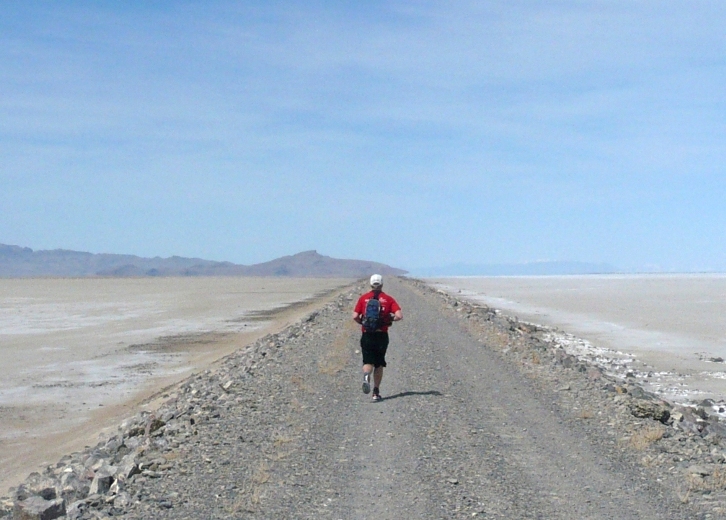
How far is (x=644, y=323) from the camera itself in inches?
1389

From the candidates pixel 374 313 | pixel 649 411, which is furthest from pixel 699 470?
pixel 374 313

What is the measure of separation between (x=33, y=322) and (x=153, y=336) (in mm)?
10672

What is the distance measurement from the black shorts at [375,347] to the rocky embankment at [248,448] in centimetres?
123

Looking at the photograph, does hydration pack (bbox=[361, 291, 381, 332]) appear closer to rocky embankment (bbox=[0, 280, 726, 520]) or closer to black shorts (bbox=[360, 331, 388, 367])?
black shorts (bbox=[360, 331, 388, 367])

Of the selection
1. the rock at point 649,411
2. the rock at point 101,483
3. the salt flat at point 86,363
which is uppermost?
the rock at point 649,411

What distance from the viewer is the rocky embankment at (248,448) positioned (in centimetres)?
733

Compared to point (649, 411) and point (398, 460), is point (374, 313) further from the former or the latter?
point (649, 411)

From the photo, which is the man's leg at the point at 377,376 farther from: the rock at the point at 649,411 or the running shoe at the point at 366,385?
the rock at the point at 649,411

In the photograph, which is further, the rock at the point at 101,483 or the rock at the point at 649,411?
the rock at the point at 649,411

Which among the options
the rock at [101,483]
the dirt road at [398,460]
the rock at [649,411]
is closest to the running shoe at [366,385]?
the dirt road at [398,460]

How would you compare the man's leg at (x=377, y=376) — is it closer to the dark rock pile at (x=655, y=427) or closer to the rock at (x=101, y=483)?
the dark rock pile at (x=655, y=427)

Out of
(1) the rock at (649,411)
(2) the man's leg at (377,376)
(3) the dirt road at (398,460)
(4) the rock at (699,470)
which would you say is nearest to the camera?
(3) the dirt road at (398,460)

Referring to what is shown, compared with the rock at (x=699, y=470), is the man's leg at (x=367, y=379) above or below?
above

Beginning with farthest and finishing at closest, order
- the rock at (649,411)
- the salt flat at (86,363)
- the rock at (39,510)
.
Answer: the salt flat at (86,363), the rock at (649,411), the rock at (39,510)
